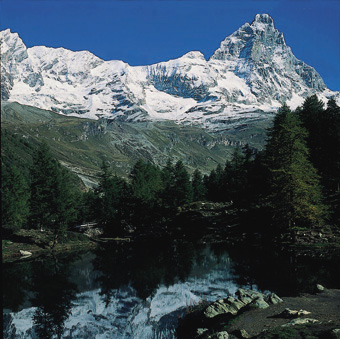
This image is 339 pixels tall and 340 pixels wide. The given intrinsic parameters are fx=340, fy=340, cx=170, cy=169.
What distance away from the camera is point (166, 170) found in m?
99.0

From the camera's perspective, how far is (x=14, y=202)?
181 ft

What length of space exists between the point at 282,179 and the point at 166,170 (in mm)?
59984

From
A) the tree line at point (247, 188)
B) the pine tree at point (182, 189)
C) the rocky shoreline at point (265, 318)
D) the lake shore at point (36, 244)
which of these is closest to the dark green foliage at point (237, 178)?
the tree line at point (247, 188)

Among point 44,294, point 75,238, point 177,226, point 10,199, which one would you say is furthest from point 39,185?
point 177,226

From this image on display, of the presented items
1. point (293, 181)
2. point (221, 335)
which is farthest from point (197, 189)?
point (221, 335)

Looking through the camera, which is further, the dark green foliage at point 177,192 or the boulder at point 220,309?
the dark green foliage at point 177,192

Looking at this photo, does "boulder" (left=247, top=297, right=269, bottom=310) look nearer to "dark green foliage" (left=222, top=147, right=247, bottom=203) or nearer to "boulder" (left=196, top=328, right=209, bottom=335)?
"boulder" (left=196, top=328, right=209, bottom=335)

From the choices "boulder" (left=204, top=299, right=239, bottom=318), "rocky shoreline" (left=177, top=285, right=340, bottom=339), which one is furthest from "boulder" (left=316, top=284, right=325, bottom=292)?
"boulder" (left=204, top=299, right=239, bottom=318)

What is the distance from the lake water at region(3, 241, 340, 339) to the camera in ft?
69.8

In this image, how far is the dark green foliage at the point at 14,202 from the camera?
175 feet

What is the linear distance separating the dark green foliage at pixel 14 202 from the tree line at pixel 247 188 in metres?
0.15

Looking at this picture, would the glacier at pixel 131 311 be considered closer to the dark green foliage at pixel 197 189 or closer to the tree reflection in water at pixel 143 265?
the tree reflection in water at pixel 143 265

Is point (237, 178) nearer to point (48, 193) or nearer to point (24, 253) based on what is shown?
point (48, 193)

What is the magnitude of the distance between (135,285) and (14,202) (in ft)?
111
